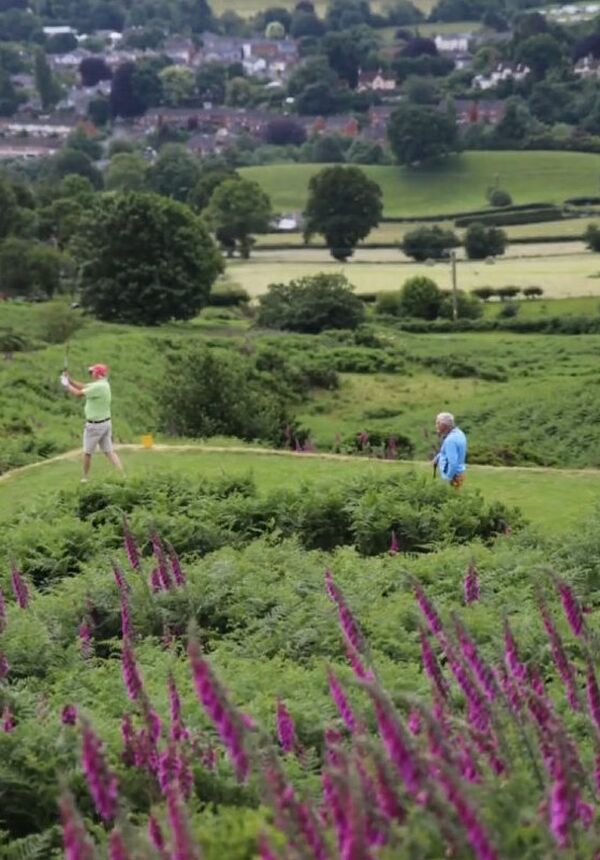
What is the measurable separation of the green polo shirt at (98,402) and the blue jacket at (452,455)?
509cm

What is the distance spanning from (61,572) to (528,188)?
126 metres

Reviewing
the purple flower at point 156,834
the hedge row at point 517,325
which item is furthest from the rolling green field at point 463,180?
the purple flower at point 156,834

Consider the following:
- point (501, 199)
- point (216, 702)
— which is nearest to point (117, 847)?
point (216, 702)

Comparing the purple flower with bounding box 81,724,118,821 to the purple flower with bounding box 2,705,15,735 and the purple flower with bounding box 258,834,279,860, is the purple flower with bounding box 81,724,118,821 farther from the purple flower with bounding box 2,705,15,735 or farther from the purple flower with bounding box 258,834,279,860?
the purple flower with bounding box 2,705,15,735

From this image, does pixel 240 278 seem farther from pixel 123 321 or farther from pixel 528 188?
pixel 528 188

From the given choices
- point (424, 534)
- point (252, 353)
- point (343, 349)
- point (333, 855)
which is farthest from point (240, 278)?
point (333, 855)

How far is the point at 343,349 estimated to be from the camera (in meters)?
58.5

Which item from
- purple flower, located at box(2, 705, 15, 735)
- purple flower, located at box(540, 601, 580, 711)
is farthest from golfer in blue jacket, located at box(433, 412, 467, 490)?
purple flower, located at box(540, 601, 580, 711)

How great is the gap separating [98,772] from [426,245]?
4038 inches

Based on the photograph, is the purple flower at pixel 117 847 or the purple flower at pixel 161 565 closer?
the purple flower at pixel 117 847

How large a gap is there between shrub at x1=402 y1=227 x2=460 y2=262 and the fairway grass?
8185cm

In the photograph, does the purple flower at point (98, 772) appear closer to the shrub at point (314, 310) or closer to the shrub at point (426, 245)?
the shrub at point (314, 310)

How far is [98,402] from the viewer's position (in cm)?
2331

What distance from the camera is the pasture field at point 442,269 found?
91.2 m
